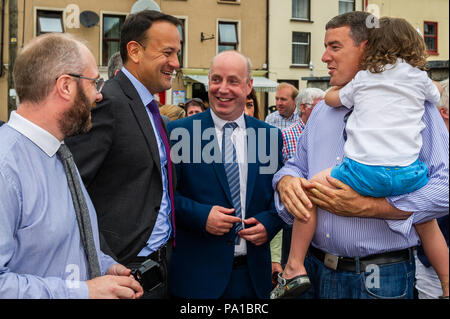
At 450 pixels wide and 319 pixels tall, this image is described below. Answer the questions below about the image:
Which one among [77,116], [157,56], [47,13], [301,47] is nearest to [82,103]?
[77,116]

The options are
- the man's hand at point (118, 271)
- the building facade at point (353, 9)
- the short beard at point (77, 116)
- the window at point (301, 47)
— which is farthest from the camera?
the window at point (301, 47)

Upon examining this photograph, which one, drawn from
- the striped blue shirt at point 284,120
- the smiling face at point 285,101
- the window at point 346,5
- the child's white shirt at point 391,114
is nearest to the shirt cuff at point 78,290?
the child's white shirt at point 391,114

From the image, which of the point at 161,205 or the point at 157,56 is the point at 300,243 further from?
the point at 157,56

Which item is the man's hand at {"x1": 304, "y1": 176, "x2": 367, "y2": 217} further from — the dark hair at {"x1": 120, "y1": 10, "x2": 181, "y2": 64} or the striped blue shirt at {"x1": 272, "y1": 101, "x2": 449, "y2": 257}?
the dark hair at {"x1": 120, "y1": 10, "x2": 181, "y2": 64}

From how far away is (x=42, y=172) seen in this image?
122 centimetres

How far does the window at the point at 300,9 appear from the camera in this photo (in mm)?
2455

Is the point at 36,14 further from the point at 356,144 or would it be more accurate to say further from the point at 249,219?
the point at 356,144

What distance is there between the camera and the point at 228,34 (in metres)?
3.23

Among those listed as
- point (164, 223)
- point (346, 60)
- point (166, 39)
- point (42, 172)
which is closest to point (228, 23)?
point (166, 39)

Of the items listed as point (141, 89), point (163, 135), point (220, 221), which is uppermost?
point (141, 89)

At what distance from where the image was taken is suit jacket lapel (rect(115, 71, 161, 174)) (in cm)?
189

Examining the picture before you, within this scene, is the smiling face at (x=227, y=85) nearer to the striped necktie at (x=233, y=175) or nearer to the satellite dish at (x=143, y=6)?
the striped necktie at (x=233, y=175)

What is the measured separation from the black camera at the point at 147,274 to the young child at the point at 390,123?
1.97 ft

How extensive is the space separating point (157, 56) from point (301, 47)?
131cm
